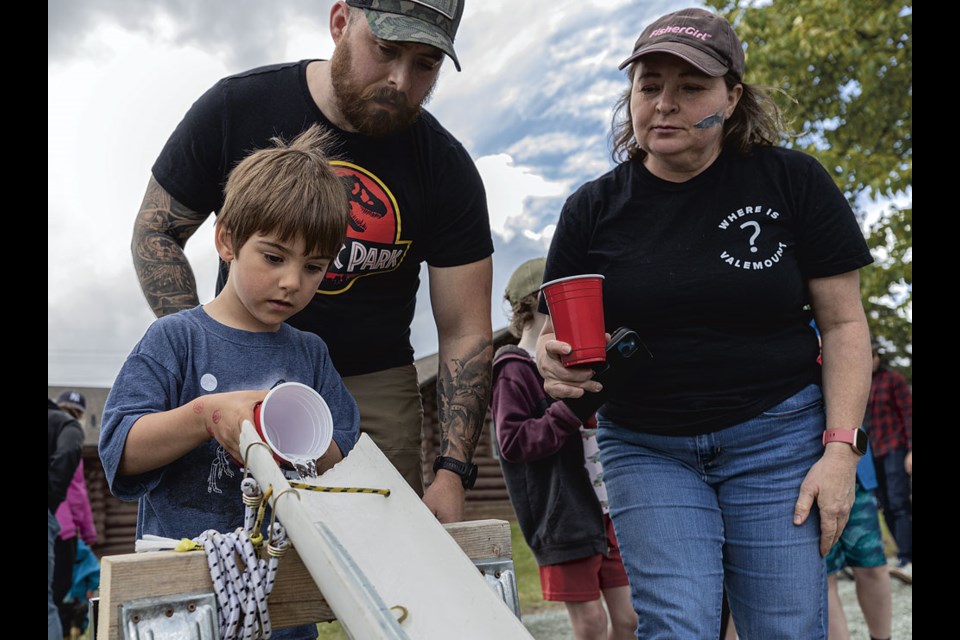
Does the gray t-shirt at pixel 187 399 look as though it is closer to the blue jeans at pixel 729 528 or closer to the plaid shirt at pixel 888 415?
the blue jeans at pixel 729 528

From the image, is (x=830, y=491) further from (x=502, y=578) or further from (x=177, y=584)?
(x=177, y=584)

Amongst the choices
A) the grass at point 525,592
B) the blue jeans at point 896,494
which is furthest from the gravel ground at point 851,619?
the blue jeans at point 896,494

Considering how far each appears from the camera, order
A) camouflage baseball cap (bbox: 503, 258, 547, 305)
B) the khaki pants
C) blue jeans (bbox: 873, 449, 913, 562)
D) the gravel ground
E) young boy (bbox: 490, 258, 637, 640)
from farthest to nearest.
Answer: blue jeans (bbox: 873, 449, 913, 562)
the gravel ground
camouflage baseball cap (bbox: 503, 258, 547, 305)
young boy (bbox: 490, 258, 637, 640)
the khaki pants

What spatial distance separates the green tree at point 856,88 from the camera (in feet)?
37.2

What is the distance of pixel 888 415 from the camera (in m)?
8.15

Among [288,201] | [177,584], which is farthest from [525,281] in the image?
[177,584]

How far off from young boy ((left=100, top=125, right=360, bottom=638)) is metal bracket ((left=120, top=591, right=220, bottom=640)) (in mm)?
311

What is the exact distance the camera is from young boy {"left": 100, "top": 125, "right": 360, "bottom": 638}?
2084 mm

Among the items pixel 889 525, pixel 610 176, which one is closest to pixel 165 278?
pixel 610 176

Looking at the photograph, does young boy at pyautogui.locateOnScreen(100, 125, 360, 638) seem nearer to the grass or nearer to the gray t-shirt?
the gray t-shirt

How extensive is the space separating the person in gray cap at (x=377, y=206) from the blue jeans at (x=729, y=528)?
56 cm

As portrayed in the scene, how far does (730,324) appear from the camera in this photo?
2705 mm

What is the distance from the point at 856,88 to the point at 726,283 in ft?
37.6

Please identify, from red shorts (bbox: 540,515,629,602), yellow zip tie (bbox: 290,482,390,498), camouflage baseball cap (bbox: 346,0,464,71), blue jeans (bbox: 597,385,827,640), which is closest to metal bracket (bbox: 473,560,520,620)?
yellow zip tie (bbox: 290,482,390,498)
